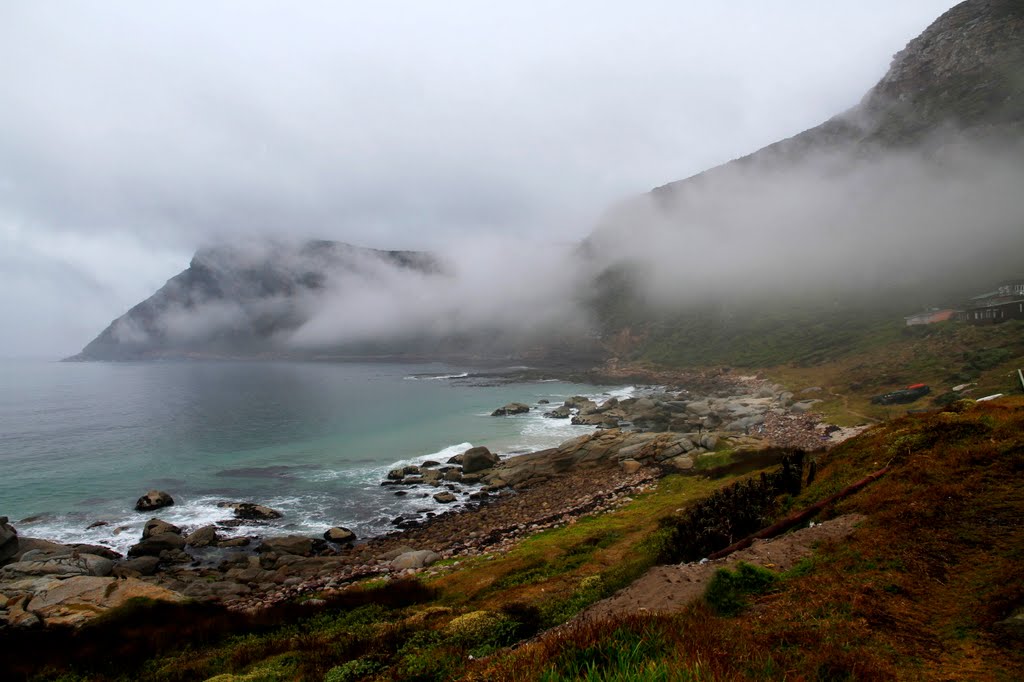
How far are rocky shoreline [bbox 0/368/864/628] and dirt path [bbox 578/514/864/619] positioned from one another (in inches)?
617

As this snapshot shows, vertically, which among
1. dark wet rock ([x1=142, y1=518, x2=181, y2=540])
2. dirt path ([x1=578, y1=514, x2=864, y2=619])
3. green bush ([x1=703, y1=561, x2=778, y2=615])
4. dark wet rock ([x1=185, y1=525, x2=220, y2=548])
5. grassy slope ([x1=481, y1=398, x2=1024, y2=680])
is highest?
grassy slope ([x1=481, y1=398, x2=1024, y2=680])

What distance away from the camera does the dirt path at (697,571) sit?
9883 mm

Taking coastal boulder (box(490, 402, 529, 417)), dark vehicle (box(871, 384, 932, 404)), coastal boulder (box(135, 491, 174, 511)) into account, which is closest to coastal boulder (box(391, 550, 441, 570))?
coastal boulder (box(135, 491, 174, 511))

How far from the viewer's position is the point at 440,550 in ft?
92.5

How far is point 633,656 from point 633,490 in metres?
30.2

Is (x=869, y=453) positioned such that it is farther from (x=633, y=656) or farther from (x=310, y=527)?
(x=310, y=527)

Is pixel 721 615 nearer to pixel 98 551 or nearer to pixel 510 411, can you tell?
pixel 98 551

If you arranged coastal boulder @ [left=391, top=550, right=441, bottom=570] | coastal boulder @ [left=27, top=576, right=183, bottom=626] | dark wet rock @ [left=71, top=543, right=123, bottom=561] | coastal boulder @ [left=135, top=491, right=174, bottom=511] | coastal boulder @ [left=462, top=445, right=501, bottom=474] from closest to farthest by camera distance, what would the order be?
coastal boulder @ [left=27, top=576, right=183, bottom=626] < coastal boulder @ [left=391, top=550, right=441, bottom=570] < dark wet rock @ [left=71, top=543, right=123, bottom=561] < coastal boulder @ [left=135, top=491, right=174, bottom=511] < coastal boulder @ [left=462, top=445, right=501, bottom=474]

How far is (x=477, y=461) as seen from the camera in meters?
48.2

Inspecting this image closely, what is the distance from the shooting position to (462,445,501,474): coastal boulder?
47.8 m

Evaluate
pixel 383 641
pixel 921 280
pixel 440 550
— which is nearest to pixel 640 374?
pixel 921 280

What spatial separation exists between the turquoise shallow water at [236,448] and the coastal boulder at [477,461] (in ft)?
20.3

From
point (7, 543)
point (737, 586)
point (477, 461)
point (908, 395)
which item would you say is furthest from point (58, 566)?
point (908, 395)

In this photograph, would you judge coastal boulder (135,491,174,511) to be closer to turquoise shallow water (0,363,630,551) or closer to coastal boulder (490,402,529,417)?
turquoise shallow water (0,363,630,551)
